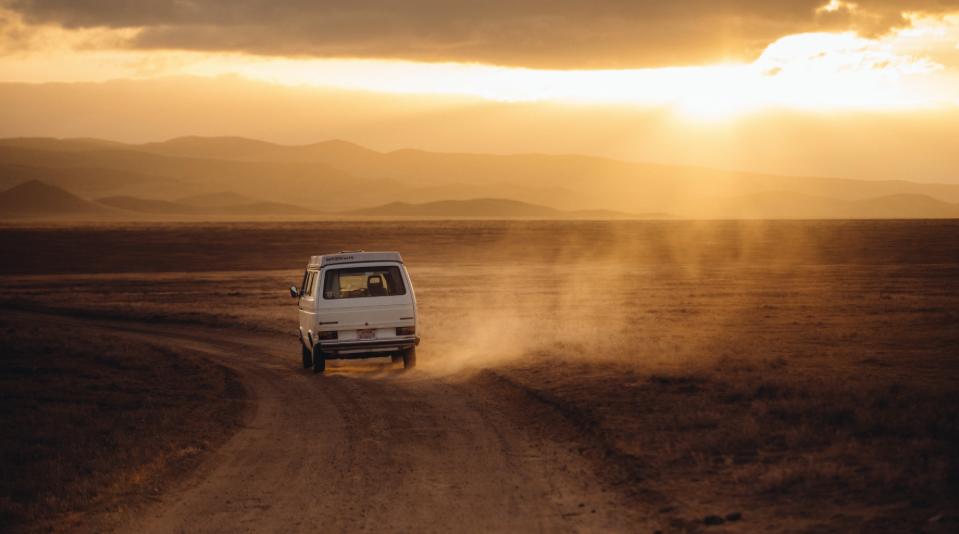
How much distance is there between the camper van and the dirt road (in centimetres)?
207

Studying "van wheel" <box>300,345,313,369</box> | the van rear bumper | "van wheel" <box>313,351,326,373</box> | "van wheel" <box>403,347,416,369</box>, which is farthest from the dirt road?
"van wheel" <box>300,345,313,369</box>

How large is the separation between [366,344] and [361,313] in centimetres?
64

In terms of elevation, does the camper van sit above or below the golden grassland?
above

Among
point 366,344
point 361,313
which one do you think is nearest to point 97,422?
point 366,344

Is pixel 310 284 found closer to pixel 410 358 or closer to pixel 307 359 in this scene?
pixel 307 359

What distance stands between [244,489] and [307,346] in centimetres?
970

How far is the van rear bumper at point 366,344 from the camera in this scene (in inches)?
647

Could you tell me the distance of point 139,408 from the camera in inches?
543

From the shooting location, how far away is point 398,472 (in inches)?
340

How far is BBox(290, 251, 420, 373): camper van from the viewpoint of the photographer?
1648 centimetres

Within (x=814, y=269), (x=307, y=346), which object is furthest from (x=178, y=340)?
(x=814, y=269)

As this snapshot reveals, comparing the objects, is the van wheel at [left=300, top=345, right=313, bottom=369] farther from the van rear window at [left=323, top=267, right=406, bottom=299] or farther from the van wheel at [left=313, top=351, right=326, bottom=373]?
the van rear window at [left=323, top=267, right=406, bottom=299]

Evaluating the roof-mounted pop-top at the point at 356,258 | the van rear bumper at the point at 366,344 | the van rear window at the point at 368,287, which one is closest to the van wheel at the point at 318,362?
the van rear bumper at the point at 366,344

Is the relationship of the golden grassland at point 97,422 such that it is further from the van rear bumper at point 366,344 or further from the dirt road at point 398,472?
the van rear bumper at point 366,344
